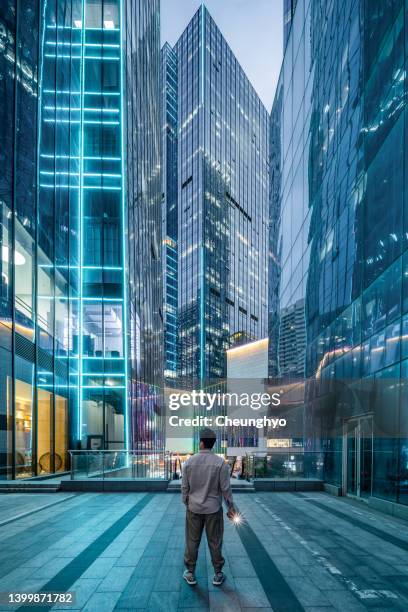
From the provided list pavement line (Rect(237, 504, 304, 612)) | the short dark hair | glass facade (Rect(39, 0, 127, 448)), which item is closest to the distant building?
glass facade (Rect(39, 0, 127, 448))

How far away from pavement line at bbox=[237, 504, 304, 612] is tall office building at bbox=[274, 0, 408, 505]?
4968 millimetres

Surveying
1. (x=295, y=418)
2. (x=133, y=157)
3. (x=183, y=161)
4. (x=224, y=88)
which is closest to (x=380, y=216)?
(x=295, y=418)

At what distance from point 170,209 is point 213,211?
22.0 m

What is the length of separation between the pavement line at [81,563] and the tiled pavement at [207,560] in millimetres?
15

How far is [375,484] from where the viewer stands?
1207 centimetres

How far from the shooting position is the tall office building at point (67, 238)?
16.8 m

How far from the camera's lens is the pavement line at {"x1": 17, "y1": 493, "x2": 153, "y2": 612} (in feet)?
17.0

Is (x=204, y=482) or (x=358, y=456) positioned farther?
(x=358, y=456)

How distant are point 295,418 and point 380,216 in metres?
17.7

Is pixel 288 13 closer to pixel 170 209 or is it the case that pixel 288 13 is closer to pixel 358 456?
pixel 358 456

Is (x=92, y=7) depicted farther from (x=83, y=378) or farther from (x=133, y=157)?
(x=83, y=378)

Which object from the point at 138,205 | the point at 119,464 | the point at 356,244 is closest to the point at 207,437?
the point at 356,244

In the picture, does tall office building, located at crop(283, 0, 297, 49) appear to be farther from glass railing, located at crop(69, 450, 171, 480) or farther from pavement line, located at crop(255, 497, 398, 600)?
pavement line, located at crop(255, 497, 398, 600)

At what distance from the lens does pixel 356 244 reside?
1512 centimetres
